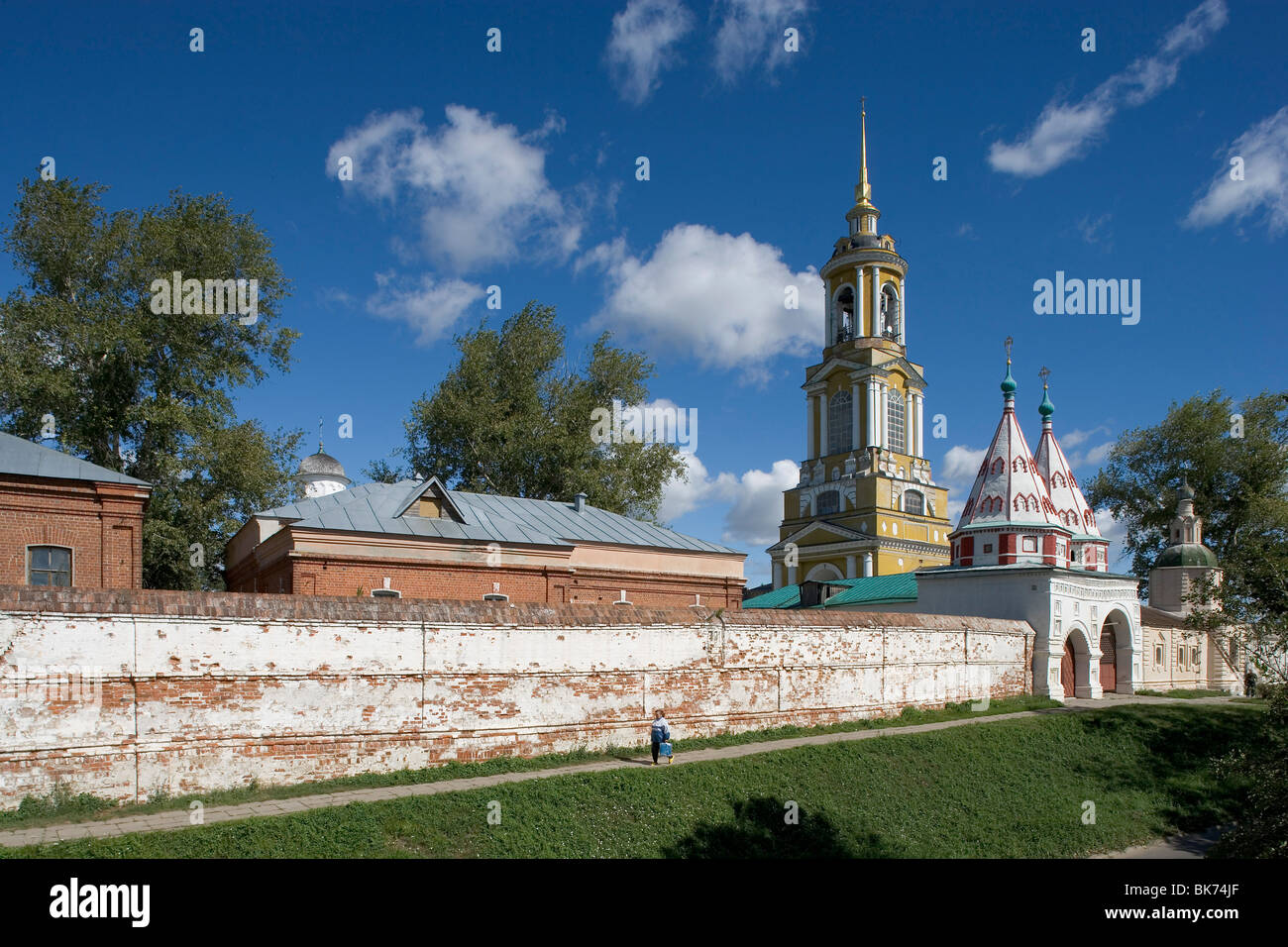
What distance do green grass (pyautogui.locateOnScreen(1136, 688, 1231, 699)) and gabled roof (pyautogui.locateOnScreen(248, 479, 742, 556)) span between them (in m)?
13.9

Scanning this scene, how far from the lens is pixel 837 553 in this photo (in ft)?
170

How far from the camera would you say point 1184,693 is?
30172mm

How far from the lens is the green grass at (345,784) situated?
1170 centimetres

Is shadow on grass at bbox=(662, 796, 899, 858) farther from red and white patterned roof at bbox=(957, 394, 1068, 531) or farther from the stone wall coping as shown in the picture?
red and white patterned roof at bbox=(957, 394, 1068, 531)

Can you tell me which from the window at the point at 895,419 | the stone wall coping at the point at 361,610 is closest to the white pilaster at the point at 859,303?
the window at the point at 895,419

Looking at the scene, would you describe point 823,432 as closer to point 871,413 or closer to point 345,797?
point 871,413

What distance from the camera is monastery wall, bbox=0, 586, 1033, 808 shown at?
476 inches

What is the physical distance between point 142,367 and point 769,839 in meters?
23.3

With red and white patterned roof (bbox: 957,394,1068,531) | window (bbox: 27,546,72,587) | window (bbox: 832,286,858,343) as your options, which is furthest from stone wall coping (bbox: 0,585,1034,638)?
window (bbox: 832,286,858,343)

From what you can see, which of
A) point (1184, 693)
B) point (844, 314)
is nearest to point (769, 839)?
point (1184, 693)

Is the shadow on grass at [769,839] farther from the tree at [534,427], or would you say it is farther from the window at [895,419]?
the window at [895,419]
